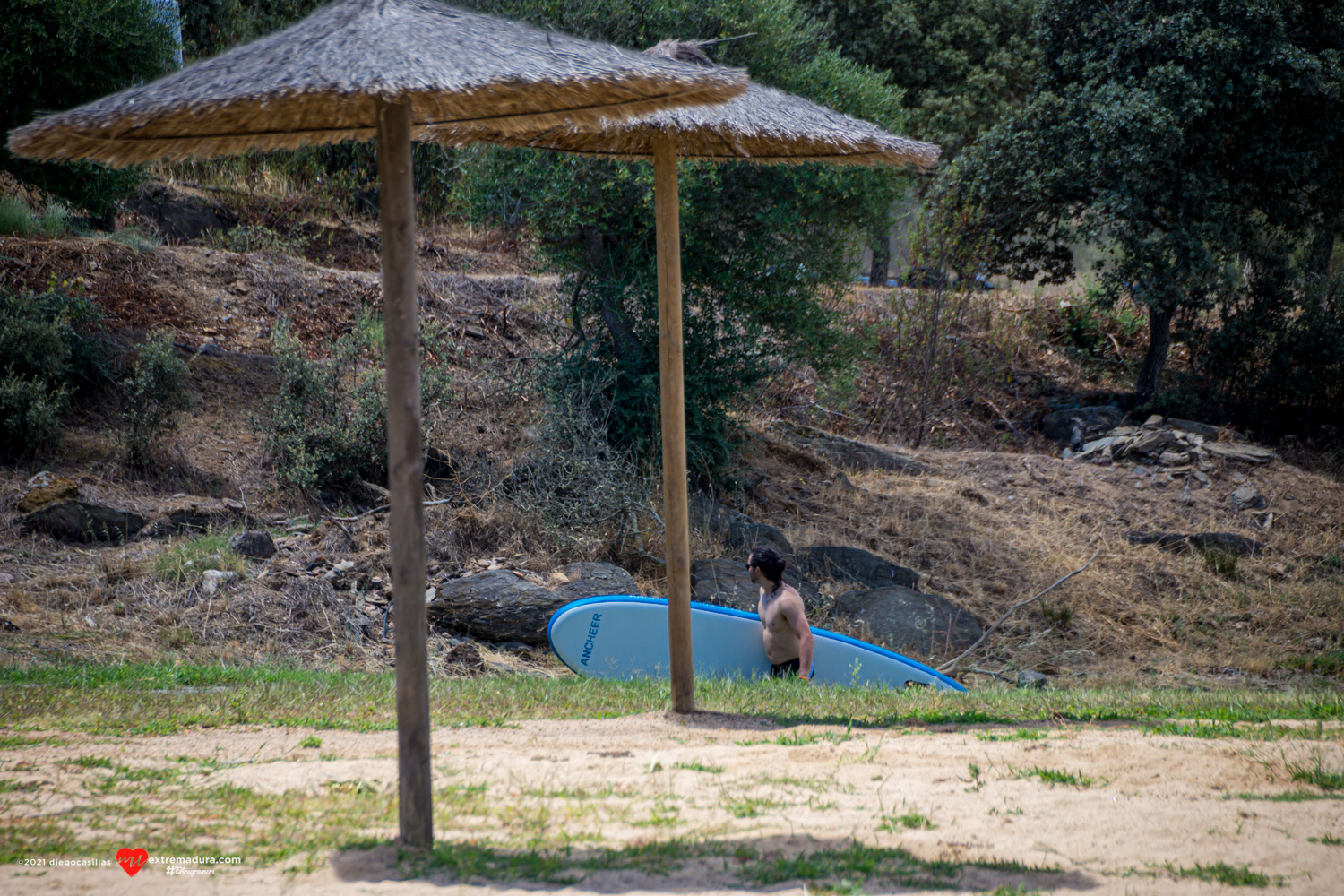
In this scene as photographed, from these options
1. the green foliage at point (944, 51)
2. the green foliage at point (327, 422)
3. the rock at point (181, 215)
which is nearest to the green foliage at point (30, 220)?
the rock at point (181, 215)

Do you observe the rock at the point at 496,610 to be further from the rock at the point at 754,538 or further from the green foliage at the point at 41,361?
the green foliage at the point at 41,361

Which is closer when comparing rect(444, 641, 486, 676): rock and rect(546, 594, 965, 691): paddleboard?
rect(546, 594, 965, 691): paddleboard

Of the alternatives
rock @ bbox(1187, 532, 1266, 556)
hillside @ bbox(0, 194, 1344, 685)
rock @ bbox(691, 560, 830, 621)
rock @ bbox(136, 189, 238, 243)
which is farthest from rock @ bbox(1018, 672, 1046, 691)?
rock @ bbox(136, 189, 238, 243)

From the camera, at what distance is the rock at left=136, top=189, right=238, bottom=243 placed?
1520 centimetres

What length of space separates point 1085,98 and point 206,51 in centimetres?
1610

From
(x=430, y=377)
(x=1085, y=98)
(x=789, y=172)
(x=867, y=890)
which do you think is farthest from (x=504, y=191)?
(x=1085, y=98)

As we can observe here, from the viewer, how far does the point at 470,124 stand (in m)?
4.34

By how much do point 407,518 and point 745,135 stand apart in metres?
3.09

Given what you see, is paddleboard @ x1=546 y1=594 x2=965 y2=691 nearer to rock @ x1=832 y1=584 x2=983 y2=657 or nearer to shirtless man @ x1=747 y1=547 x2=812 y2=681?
shirtless man @ x1=747 y1=547 x2=812 y2=681

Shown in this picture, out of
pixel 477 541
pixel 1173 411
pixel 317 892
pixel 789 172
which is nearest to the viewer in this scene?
pixel 317 892

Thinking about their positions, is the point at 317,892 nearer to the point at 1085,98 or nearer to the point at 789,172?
the point at 789,172

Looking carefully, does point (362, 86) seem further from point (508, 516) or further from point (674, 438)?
point (508, 516)

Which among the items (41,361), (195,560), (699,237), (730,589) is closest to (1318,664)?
(730,589)

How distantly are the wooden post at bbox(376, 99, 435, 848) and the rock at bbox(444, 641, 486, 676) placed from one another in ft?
13.3
